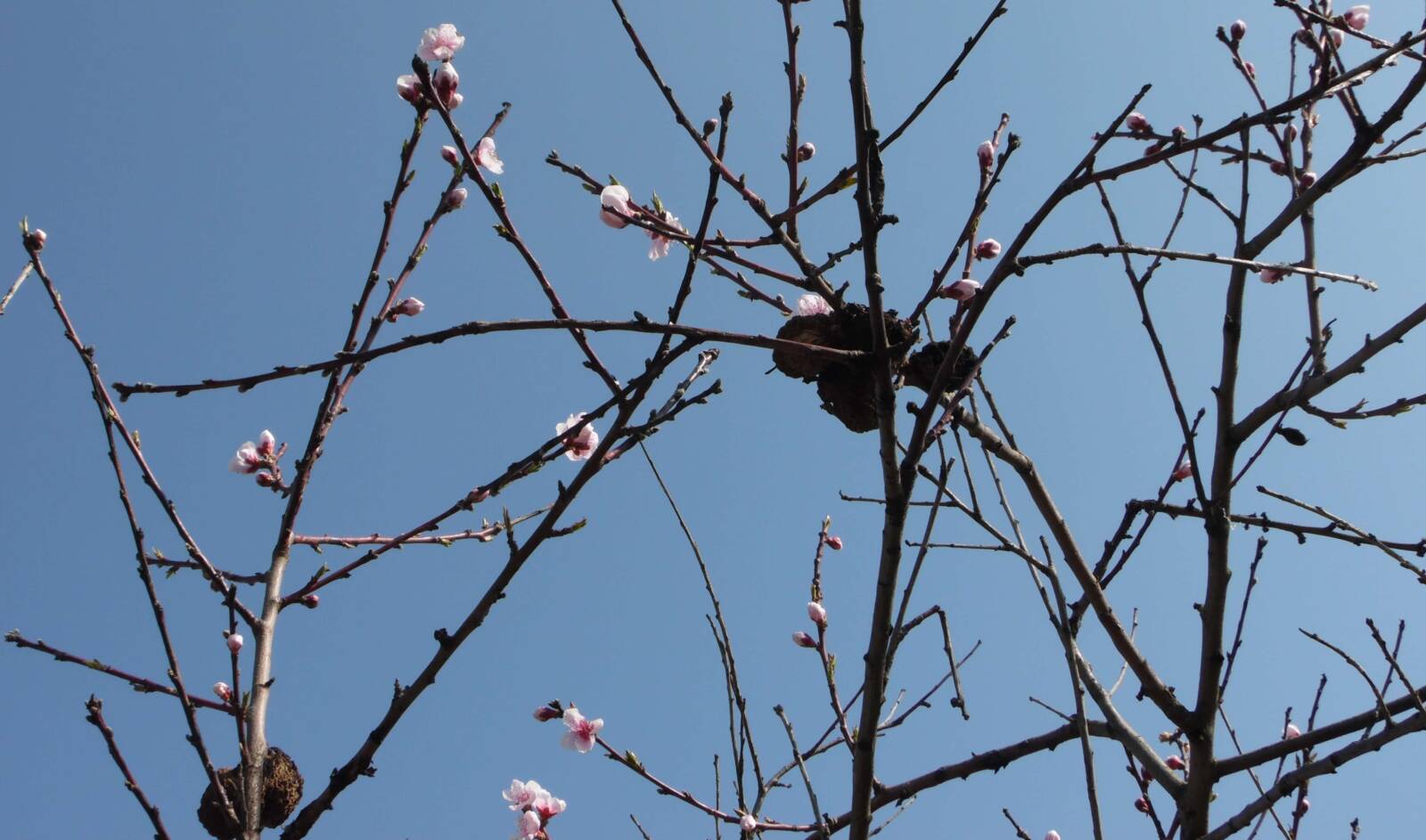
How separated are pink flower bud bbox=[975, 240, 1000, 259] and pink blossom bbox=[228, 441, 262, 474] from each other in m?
2.45

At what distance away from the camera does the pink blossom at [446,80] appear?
6.57ft

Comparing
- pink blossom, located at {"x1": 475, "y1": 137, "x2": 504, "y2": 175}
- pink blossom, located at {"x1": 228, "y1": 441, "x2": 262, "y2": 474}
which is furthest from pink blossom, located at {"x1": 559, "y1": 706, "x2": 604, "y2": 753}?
pink blossom, located at {"x1": 475, "y1": 137, "x2": 504, "y2": 175}

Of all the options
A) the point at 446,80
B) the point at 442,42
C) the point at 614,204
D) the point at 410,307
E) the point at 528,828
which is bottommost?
the point at 528,828

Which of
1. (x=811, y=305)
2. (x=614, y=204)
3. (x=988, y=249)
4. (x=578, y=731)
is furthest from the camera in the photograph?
(x=578, y=731)

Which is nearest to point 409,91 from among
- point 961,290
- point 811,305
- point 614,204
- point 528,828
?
point 614,204

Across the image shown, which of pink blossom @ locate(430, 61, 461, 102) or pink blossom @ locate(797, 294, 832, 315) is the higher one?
pink blossom @ locate(430, 61, 461, 102)

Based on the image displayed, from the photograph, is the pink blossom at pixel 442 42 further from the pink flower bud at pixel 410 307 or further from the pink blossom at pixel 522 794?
the pink blossom at pixel 522 794

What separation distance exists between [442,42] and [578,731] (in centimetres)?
214

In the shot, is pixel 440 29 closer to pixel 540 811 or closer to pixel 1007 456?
pixel 1007 456

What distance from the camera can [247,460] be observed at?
320 cm

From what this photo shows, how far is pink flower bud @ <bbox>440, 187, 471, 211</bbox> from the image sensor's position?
10.8 ft

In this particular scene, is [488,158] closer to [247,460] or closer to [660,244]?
[660,244]

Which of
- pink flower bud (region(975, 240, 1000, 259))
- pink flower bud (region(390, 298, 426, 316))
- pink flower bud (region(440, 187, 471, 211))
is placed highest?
pink flower bud (region(440, 187, 471, 211))

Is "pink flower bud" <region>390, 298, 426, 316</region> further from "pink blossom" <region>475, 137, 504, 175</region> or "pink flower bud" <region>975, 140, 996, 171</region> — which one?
"pink flower bud" <region>975, 140, 996, 171</region>
